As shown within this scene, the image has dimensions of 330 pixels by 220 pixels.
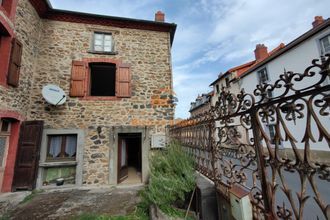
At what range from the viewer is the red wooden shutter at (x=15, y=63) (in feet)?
15.0

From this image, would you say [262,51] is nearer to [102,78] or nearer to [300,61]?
[300,61]

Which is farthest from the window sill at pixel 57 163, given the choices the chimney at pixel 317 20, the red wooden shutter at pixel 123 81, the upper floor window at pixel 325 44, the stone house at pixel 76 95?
the chimney at pixel 317 20

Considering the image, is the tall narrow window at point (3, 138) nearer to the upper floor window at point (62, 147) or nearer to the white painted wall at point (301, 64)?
the upper floor window at point (62, 147)

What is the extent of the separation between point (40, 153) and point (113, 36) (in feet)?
17.5

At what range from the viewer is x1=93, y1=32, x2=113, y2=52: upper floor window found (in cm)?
666

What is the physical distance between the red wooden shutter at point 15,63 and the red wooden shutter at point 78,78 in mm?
1560

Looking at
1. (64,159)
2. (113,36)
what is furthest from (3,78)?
(113,36)

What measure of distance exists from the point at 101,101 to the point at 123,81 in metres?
1.18

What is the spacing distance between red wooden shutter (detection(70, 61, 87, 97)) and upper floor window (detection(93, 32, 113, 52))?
0.97m

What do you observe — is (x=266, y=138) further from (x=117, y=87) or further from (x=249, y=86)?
(x=249, y=86)

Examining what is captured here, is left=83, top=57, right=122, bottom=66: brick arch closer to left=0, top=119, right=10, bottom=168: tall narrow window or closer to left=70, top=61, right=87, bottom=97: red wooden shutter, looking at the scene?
left=70, top=61, right=87, bottom=97: red wooden shutter

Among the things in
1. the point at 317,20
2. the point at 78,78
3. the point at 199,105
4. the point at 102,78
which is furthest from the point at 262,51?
the point at 78,78

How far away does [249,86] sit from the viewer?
1230 cm

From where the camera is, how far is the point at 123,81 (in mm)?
6402
